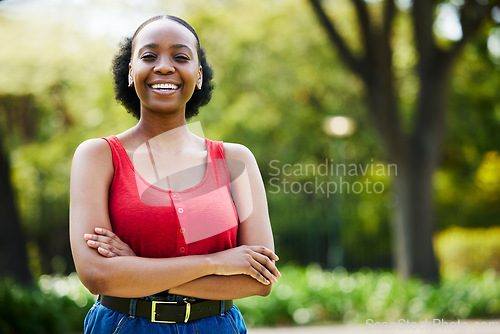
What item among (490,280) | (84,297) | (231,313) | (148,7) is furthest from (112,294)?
(148,7)

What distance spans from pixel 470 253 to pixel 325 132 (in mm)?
4341

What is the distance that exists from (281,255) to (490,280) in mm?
5791

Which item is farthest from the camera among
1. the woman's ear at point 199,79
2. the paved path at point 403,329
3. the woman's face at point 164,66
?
the paved path at point 403,329

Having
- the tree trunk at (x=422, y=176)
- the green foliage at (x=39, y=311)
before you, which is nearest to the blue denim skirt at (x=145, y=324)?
the green foliage at (x=39, y=311)

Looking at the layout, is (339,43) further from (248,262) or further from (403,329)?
(248,262)

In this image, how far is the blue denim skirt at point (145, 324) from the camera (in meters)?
1.87

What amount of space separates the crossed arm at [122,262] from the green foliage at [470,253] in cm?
1257

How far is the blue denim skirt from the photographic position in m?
1.87

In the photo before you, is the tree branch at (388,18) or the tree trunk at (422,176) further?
the tree trunk at (422,176)

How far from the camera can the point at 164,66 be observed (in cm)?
194

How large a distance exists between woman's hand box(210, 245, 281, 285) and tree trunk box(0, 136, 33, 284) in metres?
7.19

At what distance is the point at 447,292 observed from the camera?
9.00m

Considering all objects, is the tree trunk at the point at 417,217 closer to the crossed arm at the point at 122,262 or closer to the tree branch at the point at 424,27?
the tree branch at the point at 424,27

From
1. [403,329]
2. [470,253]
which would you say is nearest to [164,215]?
[403,329]
